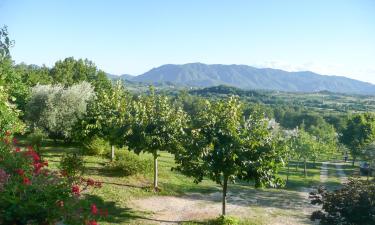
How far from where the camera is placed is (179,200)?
22547 millimetres

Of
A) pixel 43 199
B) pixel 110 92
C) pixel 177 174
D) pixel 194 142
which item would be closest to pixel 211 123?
pixel 194 142

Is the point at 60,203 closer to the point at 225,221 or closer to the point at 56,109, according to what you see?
the point at 225,221

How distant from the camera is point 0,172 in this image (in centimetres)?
933

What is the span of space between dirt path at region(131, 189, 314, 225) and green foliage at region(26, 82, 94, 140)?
13614 mm

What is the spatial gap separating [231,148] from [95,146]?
16.9 metres

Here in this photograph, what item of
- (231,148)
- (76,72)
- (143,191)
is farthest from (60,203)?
(76,72)

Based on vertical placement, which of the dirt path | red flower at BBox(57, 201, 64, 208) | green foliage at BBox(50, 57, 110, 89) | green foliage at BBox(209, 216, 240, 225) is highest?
green foliage at BBox(50, 57, 110, 89)

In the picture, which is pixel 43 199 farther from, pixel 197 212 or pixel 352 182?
pixel 197 212

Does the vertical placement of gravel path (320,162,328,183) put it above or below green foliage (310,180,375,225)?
below

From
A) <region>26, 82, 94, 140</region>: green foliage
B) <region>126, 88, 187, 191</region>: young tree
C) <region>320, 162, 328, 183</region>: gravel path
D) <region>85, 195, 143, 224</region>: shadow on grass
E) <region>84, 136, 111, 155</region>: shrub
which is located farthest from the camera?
<region>320, 162, 328, 183</region>: gravel path

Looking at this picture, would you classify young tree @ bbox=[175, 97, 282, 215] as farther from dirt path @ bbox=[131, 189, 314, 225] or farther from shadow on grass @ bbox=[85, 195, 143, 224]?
shadow on grass @ bbox=[85, 195, 143, 224]

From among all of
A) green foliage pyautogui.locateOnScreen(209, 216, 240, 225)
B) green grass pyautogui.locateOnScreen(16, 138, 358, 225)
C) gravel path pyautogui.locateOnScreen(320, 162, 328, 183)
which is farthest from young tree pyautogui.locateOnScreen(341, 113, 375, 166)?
green foliage pyautogui.locateOnScreen(209, 216, 240, 225)

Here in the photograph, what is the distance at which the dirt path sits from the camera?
19791 millimetres

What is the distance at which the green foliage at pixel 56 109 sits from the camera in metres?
31.9
